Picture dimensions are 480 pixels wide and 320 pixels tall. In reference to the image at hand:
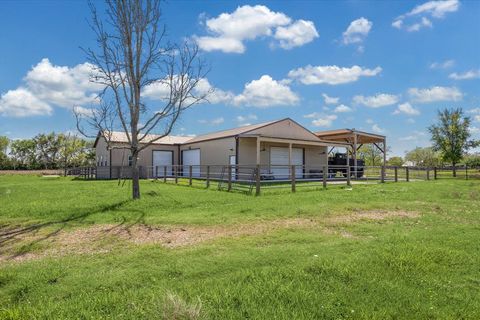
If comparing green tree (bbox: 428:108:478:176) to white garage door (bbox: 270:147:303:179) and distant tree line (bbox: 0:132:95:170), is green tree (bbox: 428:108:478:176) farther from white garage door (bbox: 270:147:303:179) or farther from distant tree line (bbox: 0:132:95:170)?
distant tree line (bbox: 0:132:95:170)

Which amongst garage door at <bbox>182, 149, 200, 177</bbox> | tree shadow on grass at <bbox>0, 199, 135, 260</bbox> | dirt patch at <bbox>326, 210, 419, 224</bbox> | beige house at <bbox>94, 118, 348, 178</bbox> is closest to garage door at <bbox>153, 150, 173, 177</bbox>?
beige house at <bbox>94, 118, 348, 178</bbox>

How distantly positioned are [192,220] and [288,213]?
226cm

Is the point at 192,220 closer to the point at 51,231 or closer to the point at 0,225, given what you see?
the point at 51,231

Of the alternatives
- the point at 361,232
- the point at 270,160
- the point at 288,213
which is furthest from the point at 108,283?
the point at 270,160

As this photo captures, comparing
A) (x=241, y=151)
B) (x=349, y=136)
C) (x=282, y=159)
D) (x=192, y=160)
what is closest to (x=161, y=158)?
(x=192, y=160)

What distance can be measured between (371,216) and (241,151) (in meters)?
13.8

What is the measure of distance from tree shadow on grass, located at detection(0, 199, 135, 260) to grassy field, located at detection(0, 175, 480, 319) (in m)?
0.04

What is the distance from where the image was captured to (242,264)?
440 cm

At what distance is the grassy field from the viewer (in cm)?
319

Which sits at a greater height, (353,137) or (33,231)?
(353,137)

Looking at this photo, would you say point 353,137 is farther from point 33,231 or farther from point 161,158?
point 33,231

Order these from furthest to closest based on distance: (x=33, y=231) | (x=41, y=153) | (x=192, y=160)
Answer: (x=41, y=153) → (x=192, y=160) → (x=33, y=231)

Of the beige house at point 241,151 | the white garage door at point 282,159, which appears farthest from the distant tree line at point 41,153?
the white garage door at point 282,159

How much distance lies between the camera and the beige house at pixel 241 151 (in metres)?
21.2
